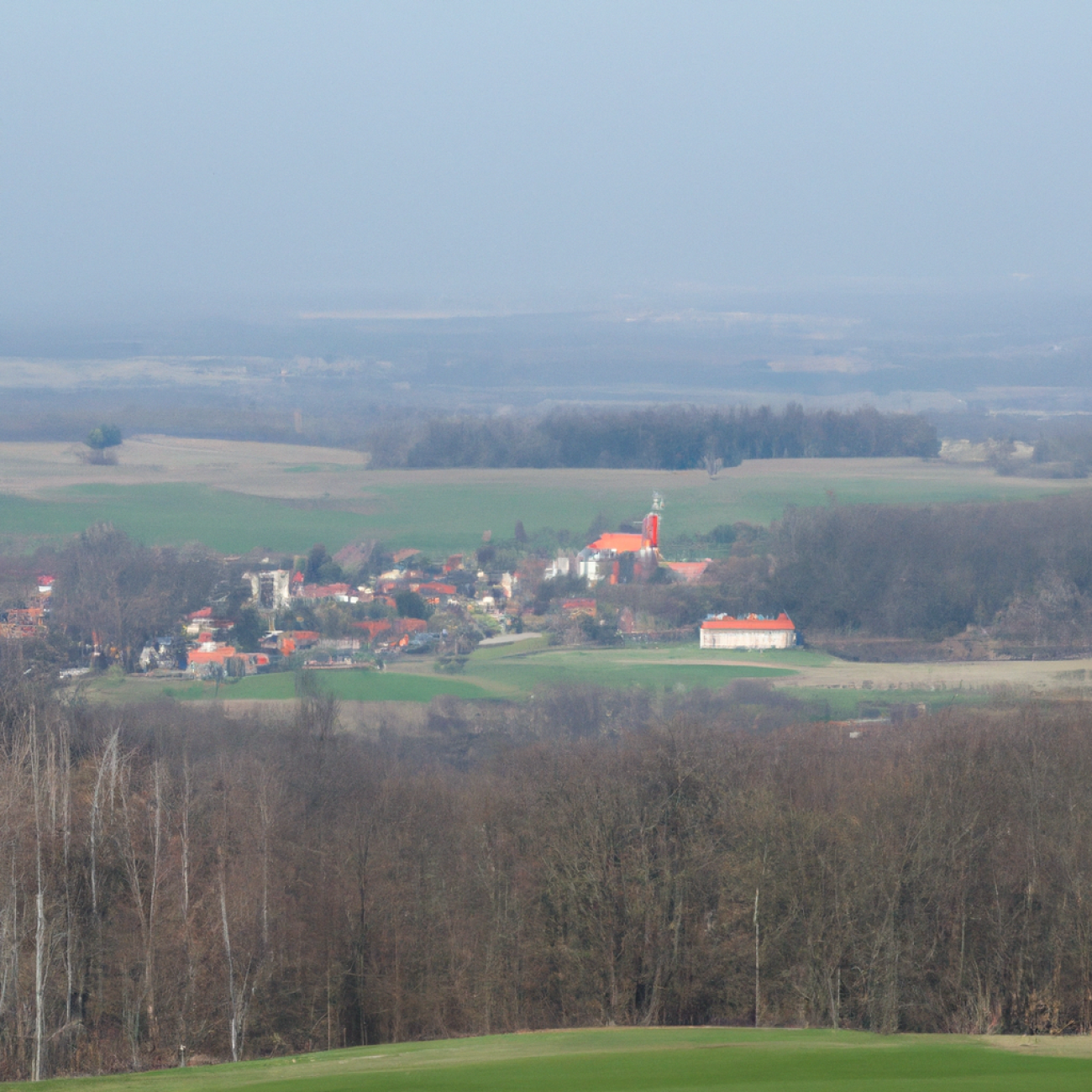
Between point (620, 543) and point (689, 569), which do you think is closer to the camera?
point (689, 569)

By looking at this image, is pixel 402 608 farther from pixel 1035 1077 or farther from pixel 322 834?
pixel 1035 1077

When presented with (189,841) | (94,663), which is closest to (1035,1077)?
(189,841)

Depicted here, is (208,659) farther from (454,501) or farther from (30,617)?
(454,501)

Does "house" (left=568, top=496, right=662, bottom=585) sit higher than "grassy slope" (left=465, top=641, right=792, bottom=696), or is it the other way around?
"house" (left=568, top=496, right=662, bottom=585)

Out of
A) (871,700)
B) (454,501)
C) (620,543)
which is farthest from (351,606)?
(871,700)

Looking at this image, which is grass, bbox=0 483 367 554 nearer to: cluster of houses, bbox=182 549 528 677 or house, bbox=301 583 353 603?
cluster of houses, bbox=182 549 528 677

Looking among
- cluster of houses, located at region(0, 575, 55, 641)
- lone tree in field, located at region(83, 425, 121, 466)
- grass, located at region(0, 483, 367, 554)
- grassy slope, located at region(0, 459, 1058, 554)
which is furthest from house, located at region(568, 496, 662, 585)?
lone tree in field, located at region(83, 425, 121, 466)
